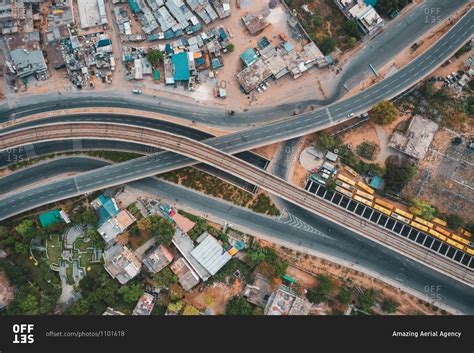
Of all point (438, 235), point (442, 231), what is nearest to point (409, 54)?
point (442, 231)

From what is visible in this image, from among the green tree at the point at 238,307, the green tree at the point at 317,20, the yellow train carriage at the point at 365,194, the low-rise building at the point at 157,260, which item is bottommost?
the green tree at the point at 238,307

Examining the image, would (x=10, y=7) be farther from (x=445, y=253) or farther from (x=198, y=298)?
(x=445, y=253)

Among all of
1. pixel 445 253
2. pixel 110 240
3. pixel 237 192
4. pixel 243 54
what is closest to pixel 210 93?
pixel 243 54

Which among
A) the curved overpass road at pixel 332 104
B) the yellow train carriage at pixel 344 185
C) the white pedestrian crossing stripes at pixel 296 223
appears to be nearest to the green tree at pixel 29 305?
the curved overpass road at pixel 332 104

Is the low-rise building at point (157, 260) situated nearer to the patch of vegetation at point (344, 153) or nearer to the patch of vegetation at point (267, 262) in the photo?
the patch of vegetation at point (267, 262)

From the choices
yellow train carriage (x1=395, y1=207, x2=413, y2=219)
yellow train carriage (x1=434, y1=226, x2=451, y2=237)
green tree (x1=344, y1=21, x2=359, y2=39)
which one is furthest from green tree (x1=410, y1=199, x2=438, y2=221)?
green tree (x1=344, y1=21, x2=359, y2=39)

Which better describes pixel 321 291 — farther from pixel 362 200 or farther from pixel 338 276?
pixel 362 200

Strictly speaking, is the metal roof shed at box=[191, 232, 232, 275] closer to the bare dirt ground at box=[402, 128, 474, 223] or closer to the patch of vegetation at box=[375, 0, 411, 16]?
the bare dirt ground at box=[402, 128, 474, 223]
